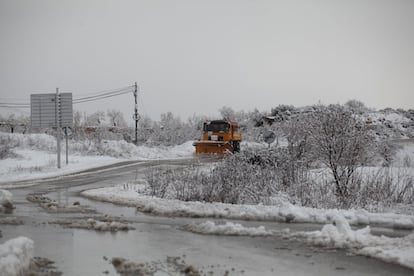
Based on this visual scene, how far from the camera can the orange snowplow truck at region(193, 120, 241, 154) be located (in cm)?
3319

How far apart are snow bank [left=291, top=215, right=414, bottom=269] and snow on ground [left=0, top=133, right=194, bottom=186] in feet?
55.7

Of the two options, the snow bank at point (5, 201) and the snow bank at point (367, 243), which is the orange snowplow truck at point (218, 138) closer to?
the snow bank at point (5, 201)

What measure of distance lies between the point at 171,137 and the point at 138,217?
159 feet

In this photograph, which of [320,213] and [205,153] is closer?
[320,213]

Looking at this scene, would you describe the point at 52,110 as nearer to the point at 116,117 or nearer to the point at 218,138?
the point at 218,138

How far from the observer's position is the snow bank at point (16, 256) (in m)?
5.21

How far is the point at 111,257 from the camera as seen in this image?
6383 mm

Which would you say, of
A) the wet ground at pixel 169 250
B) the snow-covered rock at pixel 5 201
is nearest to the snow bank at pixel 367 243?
the wet ground at pixel 169 250

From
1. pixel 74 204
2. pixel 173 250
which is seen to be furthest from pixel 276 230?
pixel 74 204

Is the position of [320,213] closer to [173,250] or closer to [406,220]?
[406,220]

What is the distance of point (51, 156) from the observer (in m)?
31.3

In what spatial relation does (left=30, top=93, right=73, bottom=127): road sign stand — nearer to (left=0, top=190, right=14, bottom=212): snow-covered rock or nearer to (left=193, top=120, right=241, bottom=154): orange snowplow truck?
(left=193, top=120, right=241, bottom=154): orange snowplow truck

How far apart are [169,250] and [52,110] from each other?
2136 centimetres

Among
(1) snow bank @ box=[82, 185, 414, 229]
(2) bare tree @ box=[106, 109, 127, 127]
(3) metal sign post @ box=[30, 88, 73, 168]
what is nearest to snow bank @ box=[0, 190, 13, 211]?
(1) snow bank @ box=[82, 185, 414, 229]
